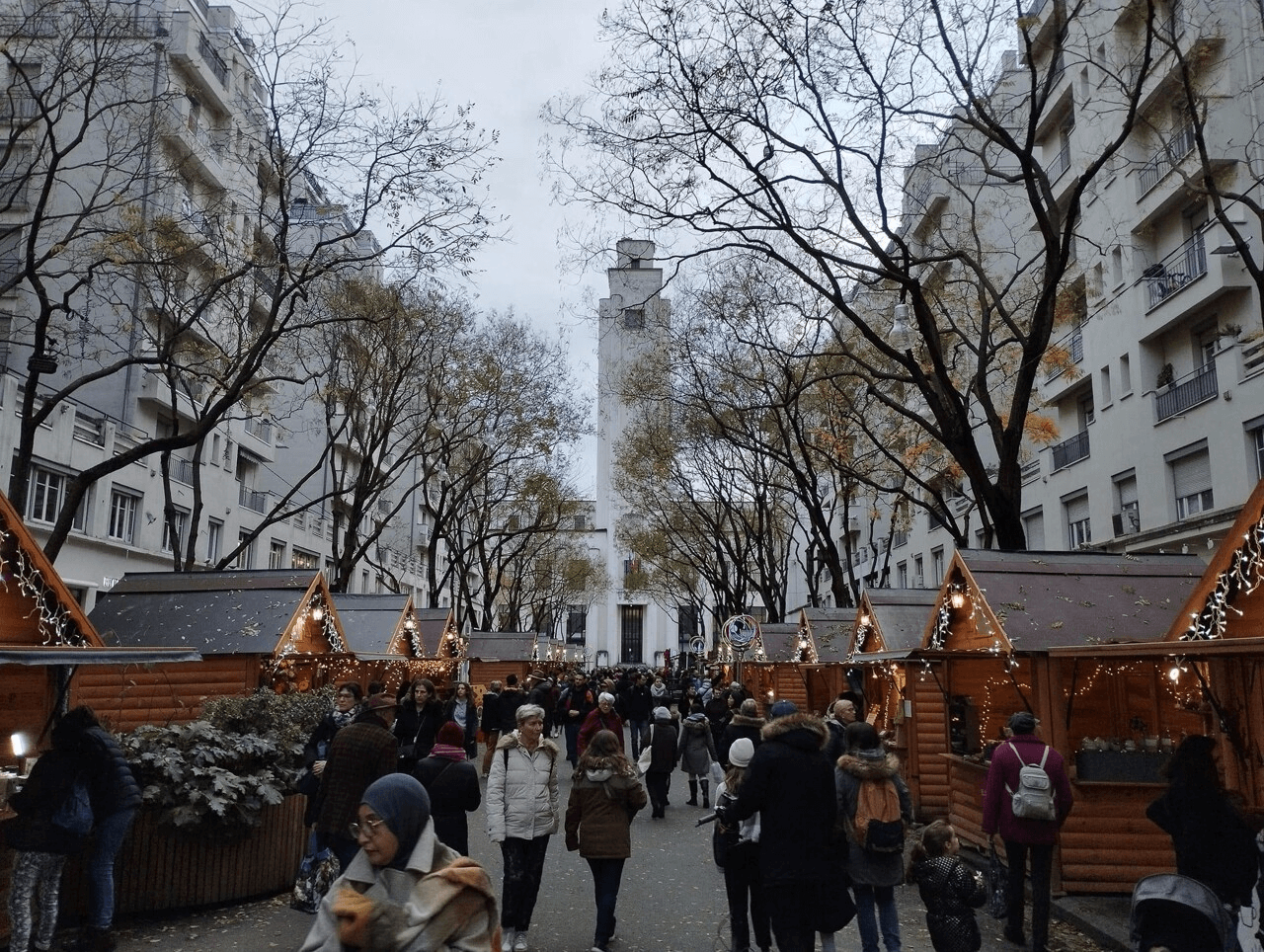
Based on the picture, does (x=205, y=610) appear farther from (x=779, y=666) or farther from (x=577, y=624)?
(x=577, y=624)

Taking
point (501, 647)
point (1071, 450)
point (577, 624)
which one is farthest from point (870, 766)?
point (577, 624)

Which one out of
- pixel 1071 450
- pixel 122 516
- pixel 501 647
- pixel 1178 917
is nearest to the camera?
pixel 1178 917

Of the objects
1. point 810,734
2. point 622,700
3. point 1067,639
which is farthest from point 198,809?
point 622,700

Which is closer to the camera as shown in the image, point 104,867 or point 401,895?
point 401,895

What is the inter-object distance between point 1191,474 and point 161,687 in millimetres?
21338

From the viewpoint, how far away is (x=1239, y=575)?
7527 millimetres

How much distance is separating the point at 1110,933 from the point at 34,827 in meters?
7.84

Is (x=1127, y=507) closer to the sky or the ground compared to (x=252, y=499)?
closer to the ground

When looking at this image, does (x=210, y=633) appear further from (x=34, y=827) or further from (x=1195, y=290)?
(x=1195, y=290)

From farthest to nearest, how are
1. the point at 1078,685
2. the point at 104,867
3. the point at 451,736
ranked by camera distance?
the point at 1078,685 → the point at 451,736 → the point at 104,867

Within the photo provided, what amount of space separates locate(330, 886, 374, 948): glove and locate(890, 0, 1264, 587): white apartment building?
1600 cm

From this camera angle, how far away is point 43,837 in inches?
261

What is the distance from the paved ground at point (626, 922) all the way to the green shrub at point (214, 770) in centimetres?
75

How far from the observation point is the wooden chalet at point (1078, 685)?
9203mm
